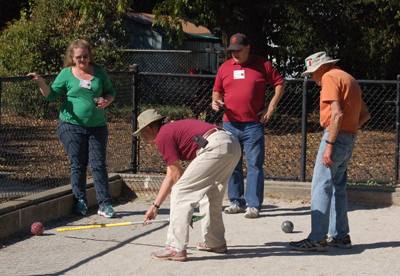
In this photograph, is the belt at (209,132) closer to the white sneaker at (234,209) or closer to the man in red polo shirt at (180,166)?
the man in red polo shirt at (180,166)

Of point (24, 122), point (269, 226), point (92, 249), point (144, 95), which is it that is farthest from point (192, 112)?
point (92, 249)

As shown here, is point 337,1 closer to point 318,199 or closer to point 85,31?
point 85,31

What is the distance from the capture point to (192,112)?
43.7 feet

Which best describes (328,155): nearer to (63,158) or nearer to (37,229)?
(37,229)

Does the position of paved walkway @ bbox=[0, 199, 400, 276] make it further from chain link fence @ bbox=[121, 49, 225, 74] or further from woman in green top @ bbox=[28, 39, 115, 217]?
chain link fence @ bbox=[121, 49, 225, 74]

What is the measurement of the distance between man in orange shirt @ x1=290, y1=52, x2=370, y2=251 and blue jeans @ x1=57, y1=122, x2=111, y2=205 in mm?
2283

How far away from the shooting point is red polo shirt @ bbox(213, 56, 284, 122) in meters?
8.16

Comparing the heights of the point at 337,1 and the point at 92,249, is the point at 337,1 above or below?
above

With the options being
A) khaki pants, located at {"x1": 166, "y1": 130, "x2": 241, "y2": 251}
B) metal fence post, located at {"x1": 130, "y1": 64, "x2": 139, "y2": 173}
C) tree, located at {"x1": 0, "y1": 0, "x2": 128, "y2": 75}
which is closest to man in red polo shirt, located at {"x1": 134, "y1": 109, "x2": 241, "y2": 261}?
khaki pants, located at {"x1": 166, "y1": 130, "x2": 241, "y2": 251}

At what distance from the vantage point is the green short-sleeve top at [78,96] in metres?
7.84

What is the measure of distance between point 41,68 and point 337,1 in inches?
297

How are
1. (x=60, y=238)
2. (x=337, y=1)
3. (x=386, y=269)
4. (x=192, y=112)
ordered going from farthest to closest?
(x=337, y=1)
(x=192, y=112)
(x=60, y=238)
(x=386, y=269)

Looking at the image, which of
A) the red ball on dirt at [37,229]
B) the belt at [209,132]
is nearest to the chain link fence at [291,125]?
the red ball on dirt at [37,229]

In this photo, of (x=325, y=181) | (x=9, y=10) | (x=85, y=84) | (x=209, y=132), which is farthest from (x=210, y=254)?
(x=9, y=10)
